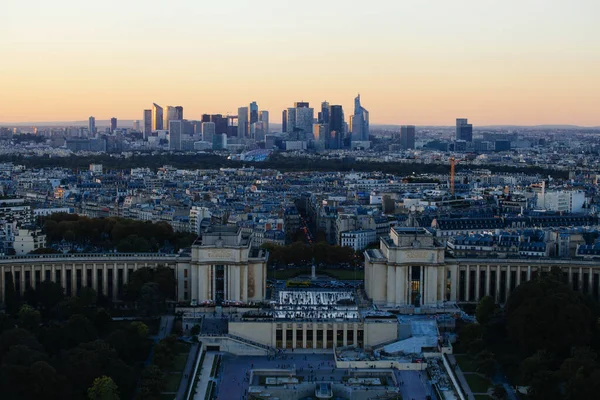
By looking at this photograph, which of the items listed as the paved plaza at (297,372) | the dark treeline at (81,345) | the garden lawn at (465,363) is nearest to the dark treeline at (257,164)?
the garden lawn at (465,363)

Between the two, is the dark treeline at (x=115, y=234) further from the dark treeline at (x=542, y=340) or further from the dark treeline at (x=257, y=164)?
the dark treeline at (x=257, y=164)

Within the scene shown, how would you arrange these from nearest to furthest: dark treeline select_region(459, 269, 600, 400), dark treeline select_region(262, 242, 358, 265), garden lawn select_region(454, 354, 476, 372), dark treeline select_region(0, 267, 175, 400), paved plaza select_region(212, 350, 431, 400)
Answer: dark treeline select_region(0, 267, 175, 400) → dark treeline select_region(459, 269, 600, 400) → paved plaza select_region(212, 350, 431, 400) → garden lawn select_region(454, 354, 476, 372) → dark treeline select_region(262, 242, 358, 265)

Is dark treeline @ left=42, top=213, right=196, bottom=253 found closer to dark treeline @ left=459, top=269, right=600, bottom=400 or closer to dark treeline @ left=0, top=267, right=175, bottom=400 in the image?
dark treeline @ left=0, top=267, right=175, bottom=400

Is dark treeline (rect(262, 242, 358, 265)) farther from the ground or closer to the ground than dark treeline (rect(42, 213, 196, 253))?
closer to the ground

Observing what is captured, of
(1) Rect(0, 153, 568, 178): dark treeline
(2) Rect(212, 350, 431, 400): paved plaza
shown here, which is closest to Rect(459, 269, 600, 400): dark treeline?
(2) Rect(212, 350, 431, 400): paved plaza

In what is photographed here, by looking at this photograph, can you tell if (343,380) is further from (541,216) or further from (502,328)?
(541,216)

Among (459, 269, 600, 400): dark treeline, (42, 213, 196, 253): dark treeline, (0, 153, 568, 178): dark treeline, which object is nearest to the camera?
(459, 269, 600, 400): dark treeline
